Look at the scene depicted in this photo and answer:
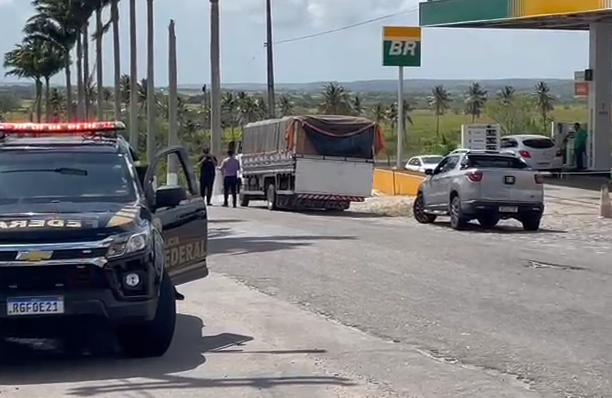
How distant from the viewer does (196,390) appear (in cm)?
969

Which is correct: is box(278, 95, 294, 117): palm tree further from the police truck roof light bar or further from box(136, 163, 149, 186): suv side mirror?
the police truck roof light bar

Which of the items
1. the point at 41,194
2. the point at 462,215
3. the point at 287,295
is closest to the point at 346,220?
the point at 462,215

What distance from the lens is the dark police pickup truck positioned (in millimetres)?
10203

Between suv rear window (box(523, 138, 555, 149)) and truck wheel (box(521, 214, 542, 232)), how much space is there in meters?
18.2

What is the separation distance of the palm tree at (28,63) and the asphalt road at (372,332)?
2680 inches

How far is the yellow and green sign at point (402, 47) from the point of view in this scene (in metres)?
53.1

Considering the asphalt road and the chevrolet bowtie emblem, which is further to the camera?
the chevrolet bowtie emblem

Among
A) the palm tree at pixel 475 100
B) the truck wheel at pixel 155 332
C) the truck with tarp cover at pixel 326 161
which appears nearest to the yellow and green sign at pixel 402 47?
the truck with tarp cover at pixel 326 161

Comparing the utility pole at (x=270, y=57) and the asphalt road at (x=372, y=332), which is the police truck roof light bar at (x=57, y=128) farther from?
the utility pole at (x=270, y=57)

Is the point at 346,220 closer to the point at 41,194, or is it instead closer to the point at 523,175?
the point at 523,175

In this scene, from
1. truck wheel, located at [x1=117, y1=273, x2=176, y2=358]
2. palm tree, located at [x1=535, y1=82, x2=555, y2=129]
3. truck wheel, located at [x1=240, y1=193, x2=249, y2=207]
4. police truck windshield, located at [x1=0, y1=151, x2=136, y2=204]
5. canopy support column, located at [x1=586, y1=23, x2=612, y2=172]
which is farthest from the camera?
palm tree, located at [x1=535, y1=82, x2=555, y2=129]

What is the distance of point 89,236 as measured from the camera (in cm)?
1027

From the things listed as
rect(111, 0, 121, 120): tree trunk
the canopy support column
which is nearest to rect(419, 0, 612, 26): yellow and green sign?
the canopy support column

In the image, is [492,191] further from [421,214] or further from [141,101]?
[141,101]
